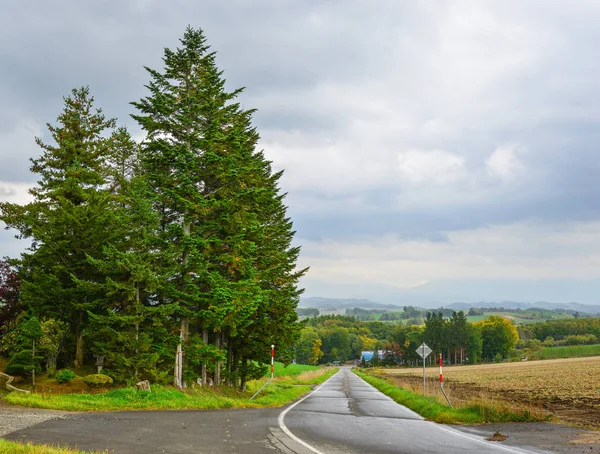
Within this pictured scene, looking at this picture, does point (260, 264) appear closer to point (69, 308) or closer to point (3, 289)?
point (69, 308)

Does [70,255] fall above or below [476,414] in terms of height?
above

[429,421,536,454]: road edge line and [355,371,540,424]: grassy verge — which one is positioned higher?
[429,421,536,454]: road edge line

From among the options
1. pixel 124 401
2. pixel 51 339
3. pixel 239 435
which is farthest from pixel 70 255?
pixel 239 435

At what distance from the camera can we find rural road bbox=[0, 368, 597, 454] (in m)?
9.11

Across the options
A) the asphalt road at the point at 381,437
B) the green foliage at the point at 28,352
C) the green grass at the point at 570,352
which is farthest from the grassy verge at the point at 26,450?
the green grass at the point at 570,352

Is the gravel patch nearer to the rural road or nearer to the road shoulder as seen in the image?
the rural road

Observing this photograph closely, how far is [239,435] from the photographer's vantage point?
10.6 meters

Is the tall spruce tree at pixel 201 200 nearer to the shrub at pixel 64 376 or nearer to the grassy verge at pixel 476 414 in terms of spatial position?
the shrub at pixel 64 376

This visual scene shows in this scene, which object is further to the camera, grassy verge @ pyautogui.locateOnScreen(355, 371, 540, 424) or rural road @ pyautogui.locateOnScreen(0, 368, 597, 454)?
grassy verge @ pyautogui.locateOnScreen(355, 371, 540, 424)

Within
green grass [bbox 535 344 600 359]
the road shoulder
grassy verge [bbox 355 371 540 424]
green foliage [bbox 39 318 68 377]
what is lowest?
green grass [bbox 535 344 600 359]

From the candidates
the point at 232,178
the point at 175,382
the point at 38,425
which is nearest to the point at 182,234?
the point at 232,178

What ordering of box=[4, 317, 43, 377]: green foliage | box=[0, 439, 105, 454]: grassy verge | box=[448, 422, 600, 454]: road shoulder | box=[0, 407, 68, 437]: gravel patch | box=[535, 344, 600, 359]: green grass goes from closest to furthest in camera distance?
box=[0, 439, 105, 454]: grassy verge < box=[448, 422, 600, 454]: road shoulder < box=[0, 407, 68, 437]: gravel patch < box=[4, 317, 43, 377]: green foliage < box=[535, 344, 600, 359]: green grass

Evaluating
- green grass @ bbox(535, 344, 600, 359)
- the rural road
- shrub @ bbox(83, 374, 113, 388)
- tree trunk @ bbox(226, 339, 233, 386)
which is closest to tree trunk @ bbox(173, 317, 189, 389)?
shrub @ bbox(83, 374, 113, 388)

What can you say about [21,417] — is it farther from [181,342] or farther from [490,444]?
[490,444]
